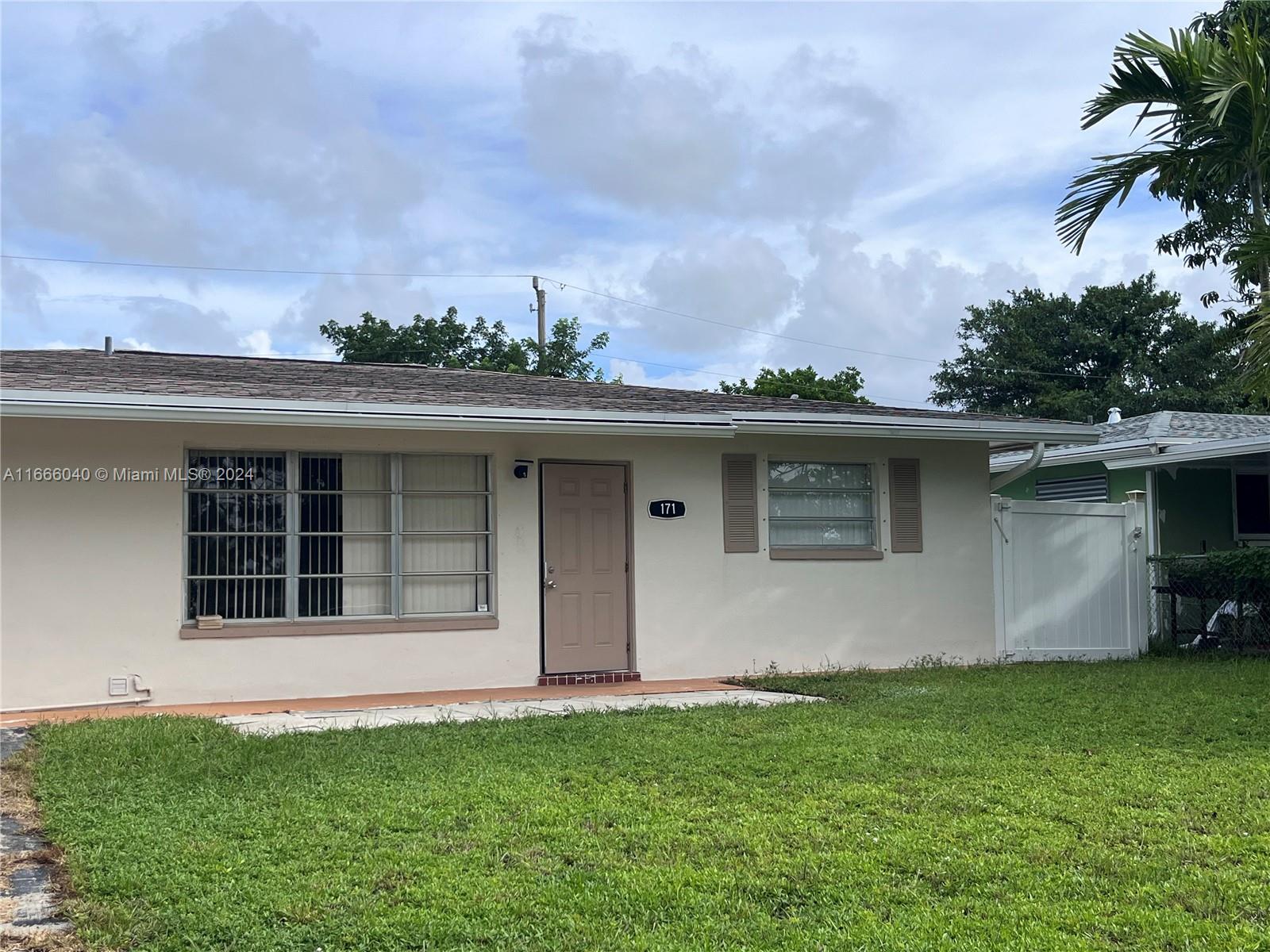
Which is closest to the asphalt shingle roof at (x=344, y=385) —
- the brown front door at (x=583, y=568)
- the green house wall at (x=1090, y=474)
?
the brown front door at (x=583, y=568)

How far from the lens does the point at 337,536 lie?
401 inches

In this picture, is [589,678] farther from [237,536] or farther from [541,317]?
[541,317]

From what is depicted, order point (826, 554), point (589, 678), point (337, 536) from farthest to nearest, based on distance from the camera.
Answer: point (826, 554) → point (589, 678) → point (337, 536)

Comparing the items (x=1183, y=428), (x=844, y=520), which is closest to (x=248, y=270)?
(x=844, y=520)

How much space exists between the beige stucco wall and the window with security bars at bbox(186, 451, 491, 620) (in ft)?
0.61

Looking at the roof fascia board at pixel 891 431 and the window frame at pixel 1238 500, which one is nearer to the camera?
the roof fascia board at pixel 891 431

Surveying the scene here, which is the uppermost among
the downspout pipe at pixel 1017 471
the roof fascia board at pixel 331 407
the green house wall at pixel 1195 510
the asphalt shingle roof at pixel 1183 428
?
the asphalt shingle roof at pixel 1183 428

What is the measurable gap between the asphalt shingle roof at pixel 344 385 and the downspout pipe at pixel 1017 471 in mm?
466

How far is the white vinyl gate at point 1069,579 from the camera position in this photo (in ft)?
42.2

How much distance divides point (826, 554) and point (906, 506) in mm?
1111

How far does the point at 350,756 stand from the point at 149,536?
382 centimetres

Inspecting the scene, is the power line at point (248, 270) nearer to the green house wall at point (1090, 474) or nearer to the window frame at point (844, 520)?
the window frame at point (844, 520)

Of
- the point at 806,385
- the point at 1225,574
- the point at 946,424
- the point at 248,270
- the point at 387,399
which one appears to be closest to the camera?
the point at 387,399

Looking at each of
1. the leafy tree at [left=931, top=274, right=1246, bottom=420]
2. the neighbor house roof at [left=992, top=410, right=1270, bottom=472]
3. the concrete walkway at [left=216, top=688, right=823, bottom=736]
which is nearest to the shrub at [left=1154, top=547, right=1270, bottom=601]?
the neighbor house roof at [left=992, top=410, right=1270, bottom=472]
